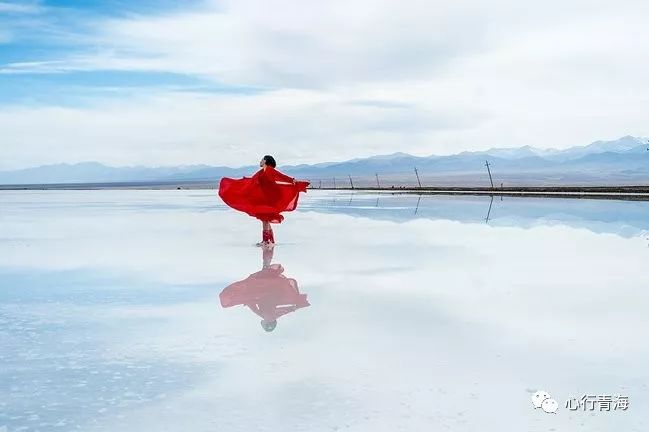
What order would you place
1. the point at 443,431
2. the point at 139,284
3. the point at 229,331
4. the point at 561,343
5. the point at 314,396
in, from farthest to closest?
1. the point at 139,284
2. the point at 229,331
3. the point at 561,343
4. the point at 314,396
5. the point at 443,431

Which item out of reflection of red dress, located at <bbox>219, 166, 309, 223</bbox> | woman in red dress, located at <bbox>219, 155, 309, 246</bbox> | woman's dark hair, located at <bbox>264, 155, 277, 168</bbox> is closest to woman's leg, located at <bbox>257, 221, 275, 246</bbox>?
woman in red dress, located at <bbox>219, 155, 309, 246</bbox>

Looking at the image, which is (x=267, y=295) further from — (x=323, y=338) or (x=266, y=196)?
(x=266, y=196)

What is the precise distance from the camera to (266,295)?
35.2 ft

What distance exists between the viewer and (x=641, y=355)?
7121 mm

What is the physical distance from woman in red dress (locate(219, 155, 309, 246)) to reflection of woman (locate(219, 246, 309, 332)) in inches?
212

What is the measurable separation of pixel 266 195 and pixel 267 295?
26.0 feet

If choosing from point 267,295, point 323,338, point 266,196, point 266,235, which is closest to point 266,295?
point 267,295

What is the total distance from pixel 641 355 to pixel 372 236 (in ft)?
44.4

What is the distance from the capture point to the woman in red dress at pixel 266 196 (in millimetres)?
18422

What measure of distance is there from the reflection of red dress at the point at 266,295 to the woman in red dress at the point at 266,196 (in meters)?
5.74

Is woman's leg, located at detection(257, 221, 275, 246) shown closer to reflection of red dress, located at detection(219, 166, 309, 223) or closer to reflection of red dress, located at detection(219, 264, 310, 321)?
reflection of red dress, located at detection(219, 166, 309, 223)

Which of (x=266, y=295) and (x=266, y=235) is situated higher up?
(x=266, y=235)

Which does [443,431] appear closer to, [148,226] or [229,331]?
[229,331]

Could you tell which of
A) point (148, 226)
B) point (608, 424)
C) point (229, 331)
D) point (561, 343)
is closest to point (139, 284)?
point (229, 331)
